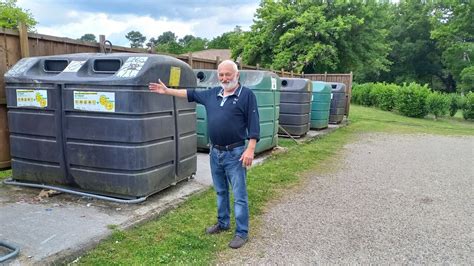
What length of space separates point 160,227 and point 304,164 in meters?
3.83

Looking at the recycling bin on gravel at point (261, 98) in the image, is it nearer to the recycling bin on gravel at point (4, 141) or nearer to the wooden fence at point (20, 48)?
the wooden fence at point (20, 48)

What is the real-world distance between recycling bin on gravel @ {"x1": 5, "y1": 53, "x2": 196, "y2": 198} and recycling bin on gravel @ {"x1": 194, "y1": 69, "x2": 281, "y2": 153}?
229 cm

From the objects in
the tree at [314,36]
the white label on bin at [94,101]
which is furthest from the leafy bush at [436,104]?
the white label on bin at [94,101]

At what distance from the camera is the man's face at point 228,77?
308 cm

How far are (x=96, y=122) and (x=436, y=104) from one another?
1896cm

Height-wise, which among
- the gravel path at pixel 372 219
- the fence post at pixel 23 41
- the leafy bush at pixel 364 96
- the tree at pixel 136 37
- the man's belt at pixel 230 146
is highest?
the tree at pixel 136 37

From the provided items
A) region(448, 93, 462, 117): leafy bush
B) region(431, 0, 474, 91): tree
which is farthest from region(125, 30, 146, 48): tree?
region(448, 93, 462, 117): leafy bush

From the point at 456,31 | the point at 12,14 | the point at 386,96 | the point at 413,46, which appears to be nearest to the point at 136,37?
the point at 12,14

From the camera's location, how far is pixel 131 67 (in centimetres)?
376

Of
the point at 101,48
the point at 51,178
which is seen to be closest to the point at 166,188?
the point at 51,178

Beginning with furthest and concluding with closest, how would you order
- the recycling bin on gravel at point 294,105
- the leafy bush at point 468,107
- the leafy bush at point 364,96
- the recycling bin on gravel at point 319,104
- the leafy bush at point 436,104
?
the leafy bush at point 364,96, the leafy bush at point 468,107, the leafy bush at point 436,104, the recycling bin on gravel at point 319,104, the recycling bin on gravel at point 294,105

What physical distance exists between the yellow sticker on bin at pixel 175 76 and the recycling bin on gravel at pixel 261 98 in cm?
228

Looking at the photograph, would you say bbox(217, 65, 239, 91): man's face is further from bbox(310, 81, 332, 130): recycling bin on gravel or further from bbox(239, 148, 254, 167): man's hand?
bbox(310, 81, 332, 130): recycling bin on gravel

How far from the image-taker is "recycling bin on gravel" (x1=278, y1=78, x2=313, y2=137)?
925cm
